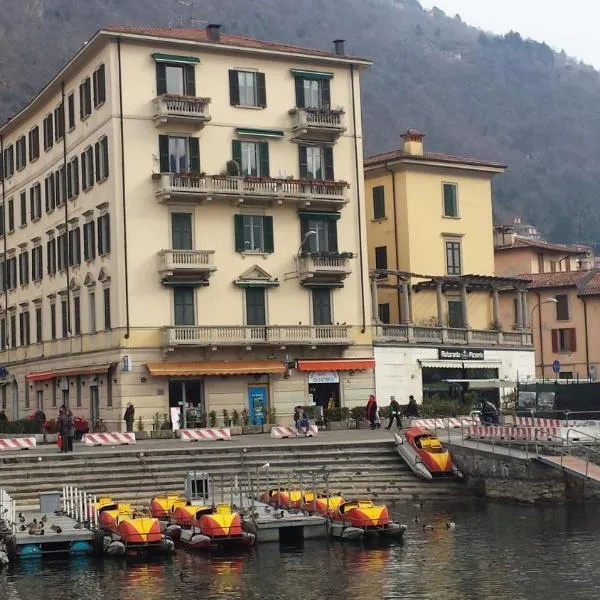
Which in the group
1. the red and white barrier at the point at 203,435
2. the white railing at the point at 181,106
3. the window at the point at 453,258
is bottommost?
the red and white barrier at the point at 203,435

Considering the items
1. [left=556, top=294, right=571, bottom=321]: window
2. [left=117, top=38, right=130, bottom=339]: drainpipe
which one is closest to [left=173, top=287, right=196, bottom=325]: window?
[left=117, top=38, right=130, bottom=339]: drainpipe

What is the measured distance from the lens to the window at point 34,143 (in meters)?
73.4

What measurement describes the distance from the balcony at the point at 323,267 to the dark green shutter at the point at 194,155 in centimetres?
688

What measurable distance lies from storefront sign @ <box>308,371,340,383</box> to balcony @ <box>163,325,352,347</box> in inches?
63.3

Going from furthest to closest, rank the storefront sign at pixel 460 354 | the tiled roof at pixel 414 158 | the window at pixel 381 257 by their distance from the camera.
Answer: the window at pixel 381 257, the tiled roof at pixel 414 158, the storefront sign at pixel 460 354

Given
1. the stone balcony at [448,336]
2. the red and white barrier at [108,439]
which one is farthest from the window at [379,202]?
the red and white barrier at [108,439]

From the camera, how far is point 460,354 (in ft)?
230

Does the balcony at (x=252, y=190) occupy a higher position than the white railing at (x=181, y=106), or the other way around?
the white railing at (x=181, y=106)

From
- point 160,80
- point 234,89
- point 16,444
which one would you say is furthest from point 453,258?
point 16,444

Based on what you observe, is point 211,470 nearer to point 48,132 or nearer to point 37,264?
point 37,264

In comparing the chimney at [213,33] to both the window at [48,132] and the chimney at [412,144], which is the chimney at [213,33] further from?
the chimney at [412,144]

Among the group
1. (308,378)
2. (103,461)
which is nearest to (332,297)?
(308,378)

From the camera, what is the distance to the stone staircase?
43.5 meters

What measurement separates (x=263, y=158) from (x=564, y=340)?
3415 cm
